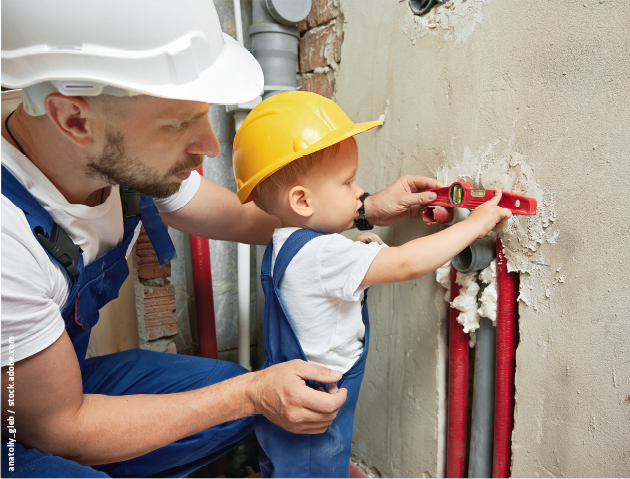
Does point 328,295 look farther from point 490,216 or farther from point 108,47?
point 108,47

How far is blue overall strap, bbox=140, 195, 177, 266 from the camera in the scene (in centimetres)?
133

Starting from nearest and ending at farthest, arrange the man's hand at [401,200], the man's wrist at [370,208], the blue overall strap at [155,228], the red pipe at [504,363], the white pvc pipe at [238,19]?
the red pipe at [504,363]
the man's hand at [401,200]
the man's wrist at [370,208]
the blue overall strap at [155,228]
the white pvc pipe at [238,19]

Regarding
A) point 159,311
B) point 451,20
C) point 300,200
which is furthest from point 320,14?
point 159,311

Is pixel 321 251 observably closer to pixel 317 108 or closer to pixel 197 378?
pixel 317 108

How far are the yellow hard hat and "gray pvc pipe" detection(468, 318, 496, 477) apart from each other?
0.58 m

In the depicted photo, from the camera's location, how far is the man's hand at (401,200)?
1.12 metres

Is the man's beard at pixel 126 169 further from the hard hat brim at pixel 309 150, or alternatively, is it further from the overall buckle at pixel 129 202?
the overall buckle at pixel 129 202

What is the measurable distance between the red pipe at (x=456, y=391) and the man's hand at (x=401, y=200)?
0.19m

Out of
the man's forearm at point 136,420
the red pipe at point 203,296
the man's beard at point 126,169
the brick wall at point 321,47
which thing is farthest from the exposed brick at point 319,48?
the man's forearm at point 136,420

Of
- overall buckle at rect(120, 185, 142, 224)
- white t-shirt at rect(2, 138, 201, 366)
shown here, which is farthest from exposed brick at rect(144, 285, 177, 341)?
white t-shirt at rect(2, 138, 201, 366)

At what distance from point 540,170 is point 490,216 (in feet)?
0.48

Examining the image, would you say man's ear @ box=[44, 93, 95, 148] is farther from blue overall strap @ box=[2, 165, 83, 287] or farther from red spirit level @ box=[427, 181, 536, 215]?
red spirit level @ box=[427, 181, 536, 215]

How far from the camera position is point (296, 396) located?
945 millimetres

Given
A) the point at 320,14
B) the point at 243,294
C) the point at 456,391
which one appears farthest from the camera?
the point at 243,294
